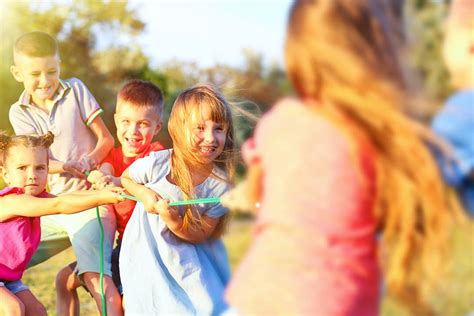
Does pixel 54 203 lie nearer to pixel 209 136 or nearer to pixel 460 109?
pixel 209 136

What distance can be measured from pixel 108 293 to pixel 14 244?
0.46 metres

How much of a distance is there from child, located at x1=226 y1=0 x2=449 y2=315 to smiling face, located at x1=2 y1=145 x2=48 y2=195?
183cm

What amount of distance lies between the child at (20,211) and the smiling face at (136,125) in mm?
340

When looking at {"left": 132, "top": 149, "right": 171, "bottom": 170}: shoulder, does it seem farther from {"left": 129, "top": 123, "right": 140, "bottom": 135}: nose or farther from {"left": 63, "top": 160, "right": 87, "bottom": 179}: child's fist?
{"left": 63, "top": 160, "right": 87, "bottom": 179}: child's fist

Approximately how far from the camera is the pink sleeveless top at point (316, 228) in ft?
6.48

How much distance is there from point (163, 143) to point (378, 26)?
224 cm

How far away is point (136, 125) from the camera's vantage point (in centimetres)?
385

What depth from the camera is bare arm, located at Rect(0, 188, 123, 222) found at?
3.43 metres

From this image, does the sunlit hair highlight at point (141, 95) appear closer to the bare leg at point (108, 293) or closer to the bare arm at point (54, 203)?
the bare arm at point (54, 203)

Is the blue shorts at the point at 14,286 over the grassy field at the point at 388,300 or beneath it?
over

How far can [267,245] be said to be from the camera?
2.04 meters

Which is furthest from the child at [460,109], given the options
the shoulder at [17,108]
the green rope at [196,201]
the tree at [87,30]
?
the tree at [87,30]

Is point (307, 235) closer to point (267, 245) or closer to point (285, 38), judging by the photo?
point (267, 245)

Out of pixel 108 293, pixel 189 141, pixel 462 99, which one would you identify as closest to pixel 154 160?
pixel 189 141
